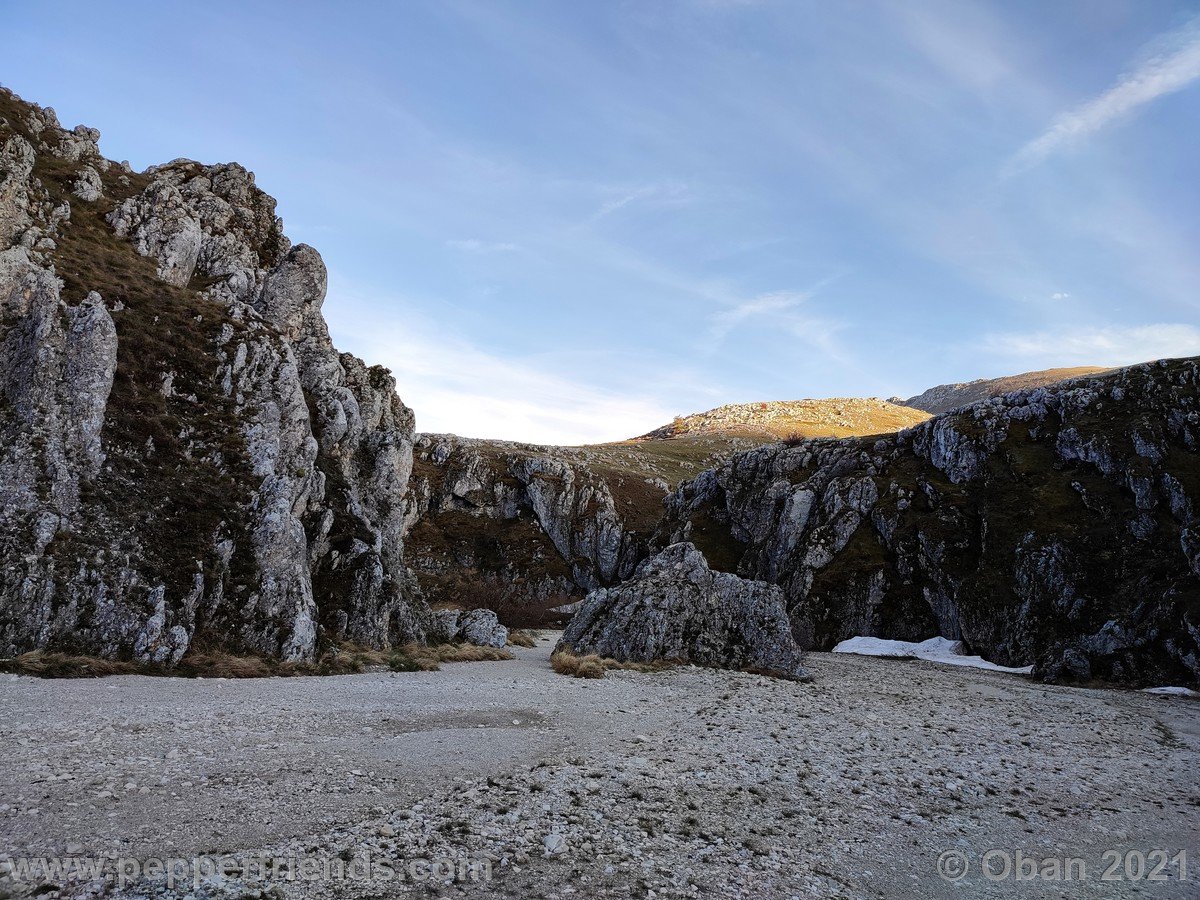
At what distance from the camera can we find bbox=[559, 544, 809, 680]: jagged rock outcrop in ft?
140

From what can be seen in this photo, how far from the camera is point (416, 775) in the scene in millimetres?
13805

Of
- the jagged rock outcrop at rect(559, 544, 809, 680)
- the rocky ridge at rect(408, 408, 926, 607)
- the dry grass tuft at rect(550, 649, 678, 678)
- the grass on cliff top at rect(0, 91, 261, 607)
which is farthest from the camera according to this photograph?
the rocky ridge at rect(408, 408, 926, 607)

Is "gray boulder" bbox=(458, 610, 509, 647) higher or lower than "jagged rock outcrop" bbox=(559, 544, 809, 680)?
lower

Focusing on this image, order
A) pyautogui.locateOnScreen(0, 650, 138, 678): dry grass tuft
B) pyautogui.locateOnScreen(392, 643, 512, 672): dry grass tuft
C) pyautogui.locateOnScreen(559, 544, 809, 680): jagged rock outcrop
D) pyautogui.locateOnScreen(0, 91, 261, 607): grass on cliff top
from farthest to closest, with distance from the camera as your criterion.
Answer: pyautogui.locateOnScreen(559, 544, 809, 680): jagged rock outcrop
pyautogui.locateOnScreen(392, 643, 512, 672): dry grass tuft
pyautogui.locateOnScreen(0, 91, 261, 607): grass on cliff top
pyautogui.locateOnScreen(0, 650, 138, 678): dry grass tuft

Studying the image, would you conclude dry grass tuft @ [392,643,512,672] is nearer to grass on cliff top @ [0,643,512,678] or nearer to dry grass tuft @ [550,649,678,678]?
grass on cliff top @ [0,643,512,678]

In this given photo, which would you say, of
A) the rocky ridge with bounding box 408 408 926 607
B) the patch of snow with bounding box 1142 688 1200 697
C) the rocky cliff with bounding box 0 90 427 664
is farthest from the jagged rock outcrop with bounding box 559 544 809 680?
the rocky ridge with bounding box 408 408 926 607

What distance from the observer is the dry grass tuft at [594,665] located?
35281mm

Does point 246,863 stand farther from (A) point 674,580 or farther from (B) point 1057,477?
(B) point 1057,477

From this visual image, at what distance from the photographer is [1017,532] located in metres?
65.2

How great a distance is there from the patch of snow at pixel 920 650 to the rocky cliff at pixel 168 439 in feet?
150

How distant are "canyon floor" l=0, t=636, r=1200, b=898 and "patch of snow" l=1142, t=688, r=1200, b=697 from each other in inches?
846

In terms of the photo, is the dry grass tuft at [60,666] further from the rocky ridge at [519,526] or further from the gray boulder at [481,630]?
the rocky ridge at [519,526]

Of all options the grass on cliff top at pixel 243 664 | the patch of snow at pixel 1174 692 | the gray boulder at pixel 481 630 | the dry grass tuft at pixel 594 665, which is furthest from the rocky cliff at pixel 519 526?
the patch of snow at pixel 1174 692

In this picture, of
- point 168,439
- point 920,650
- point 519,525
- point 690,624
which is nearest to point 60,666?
point 168,439
